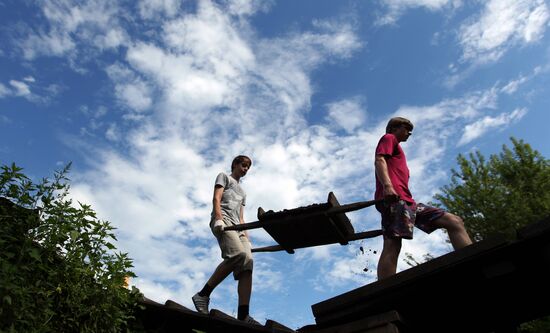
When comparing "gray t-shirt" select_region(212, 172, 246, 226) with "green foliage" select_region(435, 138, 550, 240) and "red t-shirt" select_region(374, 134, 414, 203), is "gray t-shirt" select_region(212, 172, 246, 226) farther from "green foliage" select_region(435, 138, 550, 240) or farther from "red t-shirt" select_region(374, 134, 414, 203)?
"green foliage" select_region(435, 138, 550, 240)

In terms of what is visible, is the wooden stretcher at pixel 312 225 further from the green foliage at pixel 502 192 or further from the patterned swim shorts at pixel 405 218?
the green foliage at pixel 502 192

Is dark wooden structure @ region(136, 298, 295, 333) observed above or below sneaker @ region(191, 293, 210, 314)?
below

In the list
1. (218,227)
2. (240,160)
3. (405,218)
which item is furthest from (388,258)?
(240,160)

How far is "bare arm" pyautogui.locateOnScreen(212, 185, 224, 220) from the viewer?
515 cm

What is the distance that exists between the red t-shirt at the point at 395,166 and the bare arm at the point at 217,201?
5.67ft

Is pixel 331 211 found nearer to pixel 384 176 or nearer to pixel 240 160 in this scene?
pixel 384 176

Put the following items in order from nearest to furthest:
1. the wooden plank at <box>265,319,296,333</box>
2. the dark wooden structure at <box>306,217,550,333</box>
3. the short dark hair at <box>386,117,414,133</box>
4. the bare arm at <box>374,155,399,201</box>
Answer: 1. the dark wooden structure at <box>306,217,550,333</box>
2. the wooden plank at <box>265,319,296,333</box>
3. the bare arm at <box>374,155,399,201</box>
4. the short dark hair at <box>386,117,414,133</box>

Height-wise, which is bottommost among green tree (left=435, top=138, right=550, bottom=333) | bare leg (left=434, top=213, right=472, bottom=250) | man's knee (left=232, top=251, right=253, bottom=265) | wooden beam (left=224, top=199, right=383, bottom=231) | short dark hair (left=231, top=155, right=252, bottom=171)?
bare leg (left=434, top=213, right=472, bottom=250)

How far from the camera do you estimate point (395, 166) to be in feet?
14.9

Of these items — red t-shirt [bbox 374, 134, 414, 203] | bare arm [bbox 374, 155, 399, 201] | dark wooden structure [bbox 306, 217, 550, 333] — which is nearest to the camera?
dark wooden structure [bbox 306, 217, 550, 333]

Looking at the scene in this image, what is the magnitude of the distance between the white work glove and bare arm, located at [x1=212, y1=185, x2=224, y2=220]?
0.21ft

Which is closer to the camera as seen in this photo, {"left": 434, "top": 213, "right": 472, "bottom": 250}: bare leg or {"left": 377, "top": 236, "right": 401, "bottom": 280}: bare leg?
{"left": 377, "top": 236, "right": 401, "bottom": 280}: bare leg

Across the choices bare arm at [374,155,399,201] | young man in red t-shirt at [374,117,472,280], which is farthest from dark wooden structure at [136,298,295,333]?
bare arm at [374,155,399,201]

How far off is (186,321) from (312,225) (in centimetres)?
A: 145
